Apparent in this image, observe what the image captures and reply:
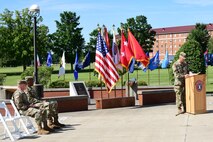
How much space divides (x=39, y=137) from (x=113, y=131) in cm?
186

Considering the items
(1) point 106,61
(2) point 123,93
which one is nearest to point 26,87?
(1) point 106,61

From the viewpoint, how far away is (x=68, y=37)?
10525 centimetres

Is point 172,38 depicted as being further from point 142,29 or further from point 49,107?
point 49,107

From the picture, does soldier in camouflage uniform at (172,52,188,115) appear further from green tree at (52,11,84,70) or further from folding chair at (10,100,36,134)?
green tree at (52,11,84,70)

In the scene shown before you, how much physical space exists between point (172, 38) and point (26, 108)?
184 meters

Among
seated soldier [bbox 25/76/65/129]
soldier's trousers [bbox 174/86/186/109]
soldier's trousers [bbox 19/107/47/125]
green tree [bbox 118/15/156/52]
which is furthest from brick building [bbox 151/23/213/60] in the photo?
soldier's trousers [bbox 19/107/47/125]

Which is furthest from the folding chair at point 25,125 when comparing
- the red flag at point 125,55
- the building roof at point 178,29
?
the building roof at point 178,29

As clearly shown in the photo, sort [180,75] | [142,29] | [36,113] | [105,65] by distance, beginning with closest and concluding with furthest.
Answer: [36,113]
[180,75]
[105,65]
[142,29]

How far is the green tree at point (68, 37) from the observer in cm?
10488

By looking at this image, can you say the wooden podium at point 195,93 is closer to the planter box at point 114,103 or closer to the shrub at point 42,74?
the planter box at point 114,103

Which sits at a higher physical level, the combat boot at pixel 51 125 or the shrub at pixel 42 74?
the shrub at pixel 42 74

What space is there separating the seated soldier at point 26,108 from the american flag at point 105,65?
21.3 feet

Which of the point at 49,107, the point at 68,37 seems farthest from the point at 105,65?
the point at 68,37

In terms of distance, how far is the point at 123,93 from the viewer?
70.2 feet
